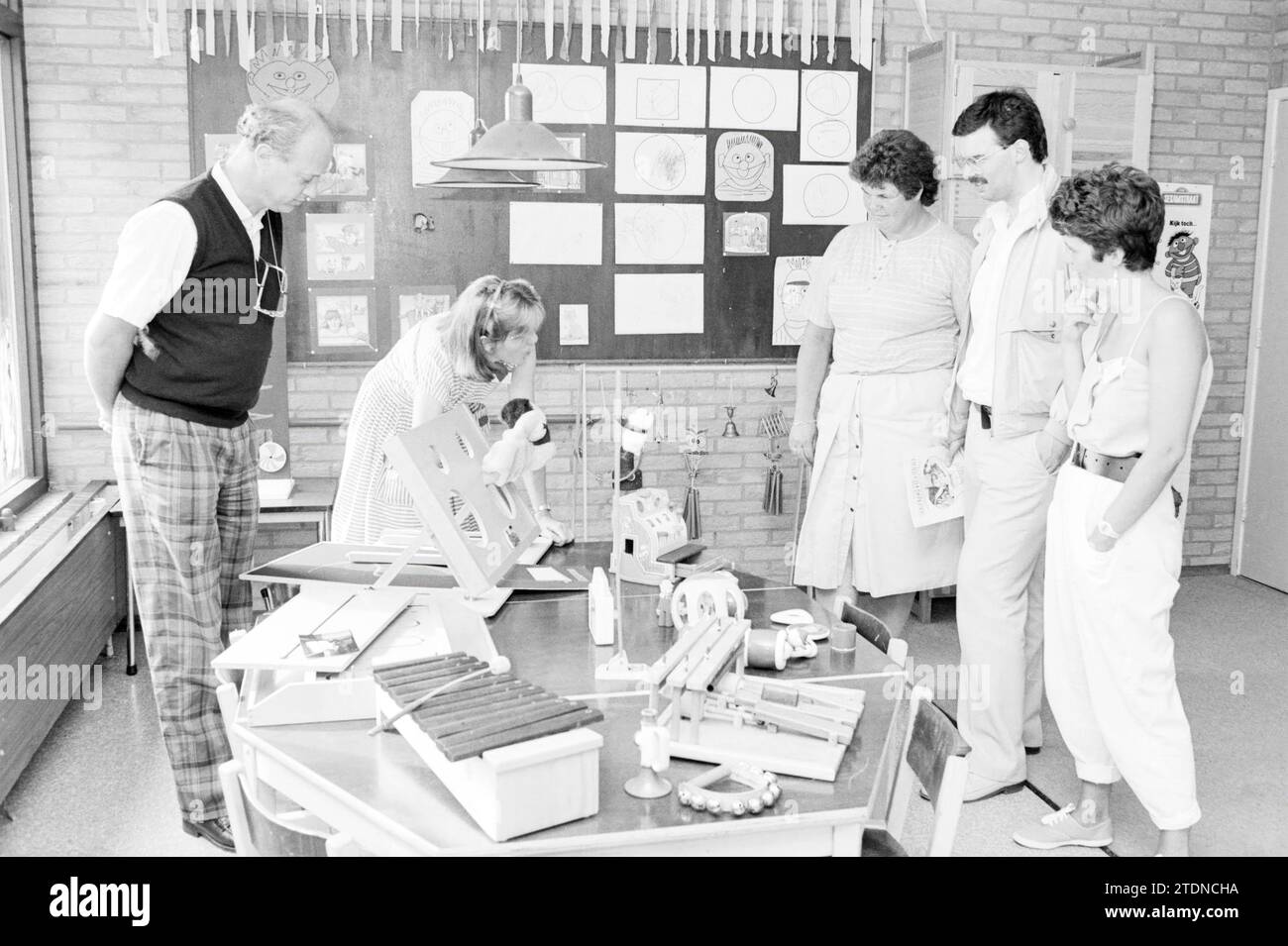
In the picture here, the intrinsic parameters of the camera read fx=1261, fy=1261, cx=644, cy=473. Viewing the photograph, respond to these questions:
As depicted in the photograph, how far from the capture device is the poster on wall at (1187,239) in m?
5.95

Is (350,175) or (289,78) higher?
(289,78)

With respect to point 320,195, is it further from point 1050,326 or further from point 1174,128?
point 1174,128

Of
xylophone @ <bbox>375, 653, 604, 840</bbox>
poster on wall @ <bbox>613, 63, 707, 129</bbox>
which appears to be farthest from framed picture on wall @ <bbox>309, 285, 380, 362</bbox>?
xylophone @ <bbox>375, 653, 604, 840</bbox>

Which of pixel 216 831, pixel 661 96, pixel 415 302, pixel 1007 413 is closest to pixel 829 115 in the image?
pixel 661 96

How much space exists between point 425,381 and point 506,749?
1.68 meters

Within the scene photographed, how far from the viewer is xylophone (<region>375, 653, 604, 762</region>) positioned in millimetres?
1782

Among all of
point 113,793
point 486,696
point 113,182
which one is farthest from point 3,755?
point 113,182

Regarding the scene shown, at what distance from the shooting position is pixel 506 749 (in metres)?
1.73

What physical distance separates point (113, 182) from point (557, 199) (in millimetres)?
1758

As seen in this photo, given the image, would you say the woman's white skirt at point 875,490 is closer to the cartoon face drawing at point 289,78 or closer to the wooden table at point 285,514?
the wooden table at point 285,514

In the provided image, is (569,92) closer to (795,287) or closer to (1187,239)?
(795,287)

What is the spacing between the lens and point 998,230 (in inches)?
143

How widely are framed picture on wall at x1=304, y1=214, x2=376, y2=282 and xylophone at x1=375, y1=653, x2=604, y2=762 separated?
3.31 m

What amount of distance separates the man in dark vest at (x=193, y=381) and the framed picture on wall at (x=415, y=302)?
1.92 m
